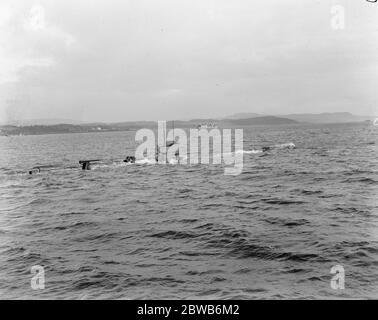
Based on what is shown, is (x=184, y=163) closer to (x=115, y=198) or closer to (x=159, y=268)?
(x=115, y=198)

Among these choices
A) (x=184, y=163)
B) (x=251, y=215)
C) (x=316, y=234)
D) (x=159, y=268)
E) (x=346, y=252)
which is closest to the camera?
(x=159, y=268)

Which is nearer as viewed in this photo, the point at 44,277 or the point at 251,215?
the point at 44,277

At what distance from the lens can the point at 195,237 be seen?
21.8m

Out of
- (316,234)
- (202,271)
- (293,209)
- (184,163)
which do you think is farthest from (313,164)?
(202,271)

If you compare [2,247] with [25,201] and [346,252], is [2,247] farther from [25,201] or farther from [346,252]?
[346,252]

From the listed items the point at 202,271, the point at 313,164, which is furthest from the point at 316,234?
the point at 313,164

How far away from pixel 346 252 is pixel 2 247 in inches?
690

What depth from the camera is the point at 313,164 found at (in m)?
52.2

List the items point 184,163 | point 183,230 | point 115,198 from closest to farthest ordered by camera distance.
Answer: point 183,230, point 115,198, point 184,163

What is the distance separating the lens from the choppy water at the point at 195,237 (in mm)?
15312

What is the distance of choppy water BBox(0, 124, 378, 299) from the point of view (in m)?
15.3

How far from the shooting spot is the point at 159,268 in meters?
17.2

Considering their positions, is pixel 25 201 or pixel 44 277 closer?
pixel 44 277

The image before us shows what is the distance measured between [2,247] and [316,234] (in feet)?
55.1
